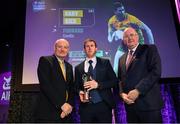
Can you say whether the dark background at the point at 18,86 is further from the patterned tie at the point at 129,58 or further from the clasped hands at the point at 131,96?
the clasped hands at the point at 131,96

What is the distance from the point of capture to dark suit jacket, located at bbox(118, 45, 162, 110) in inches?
95.0

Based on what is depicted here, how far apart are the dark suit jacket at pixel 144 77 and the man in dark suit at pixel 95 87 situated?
162 mm

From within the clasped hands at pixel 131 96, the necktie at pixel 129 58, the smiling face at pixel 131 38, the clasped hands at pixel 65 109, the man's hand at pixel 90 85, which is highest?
the smiling face at pixel 131 38

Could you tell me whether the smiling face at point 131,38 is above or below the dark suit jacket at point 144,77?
above

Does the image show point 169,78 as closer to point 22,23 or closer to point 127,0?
point 127,0

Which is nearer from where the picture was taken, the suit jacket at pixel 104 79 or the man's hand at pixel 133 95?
the man's hand at pixel 133 95

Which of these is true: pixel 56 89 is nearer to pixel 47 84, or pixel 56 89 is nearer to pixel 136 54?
pixel 47 84

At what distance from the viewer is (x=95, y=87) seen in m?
2.52

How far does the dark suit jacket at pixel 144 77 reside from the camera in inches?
95.0

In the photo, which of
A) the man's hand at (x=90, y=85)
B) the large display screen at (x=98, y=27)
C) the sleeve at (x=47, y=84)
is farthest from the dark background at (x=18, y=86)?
the man's hand at (x=90, y=85)

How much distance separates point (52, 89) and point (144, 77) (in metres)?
0.94

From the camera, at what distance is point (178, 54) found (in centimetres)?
348

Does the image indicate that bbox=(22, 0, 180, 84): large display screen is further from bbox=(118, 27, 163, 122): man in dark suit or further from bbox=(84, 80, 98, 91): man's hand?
bbox=(84, 80, 98, 91): man's hand

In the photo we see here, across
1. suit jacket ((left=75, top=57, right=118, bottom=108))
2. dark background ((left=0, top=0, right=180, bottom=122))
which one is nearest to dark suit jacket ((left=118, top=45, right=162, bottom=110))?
suit jacket ((left=75, top=57, right=118, bottom=108))
